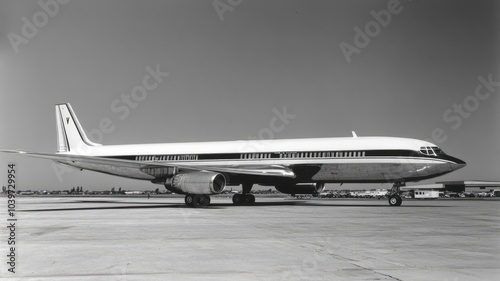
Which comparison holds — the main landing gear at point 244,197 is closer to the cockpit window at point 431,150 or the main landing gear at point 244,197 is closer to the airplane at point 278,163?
the airplane at point 278,163

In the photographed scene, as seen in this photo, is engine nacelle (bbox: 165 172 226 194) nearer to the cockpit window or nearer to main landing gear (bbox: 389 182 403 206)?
main landing gear (bbox: 389 182 403 206)

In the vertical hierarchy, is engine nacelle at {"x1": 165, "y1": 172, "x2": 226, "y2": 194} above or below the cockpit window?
below

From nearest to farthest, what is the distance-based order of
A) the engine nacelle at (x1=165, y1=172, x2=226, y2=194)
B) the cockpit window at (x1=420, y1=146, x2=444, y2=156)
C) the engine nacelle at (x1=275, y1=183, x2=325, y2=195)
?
Answer: 1. the engine nacelle at (x1=165, y1=172, x2=226, y2=194)
2. the cockpit window at (x1=420, y1=146, x2=444, y2=156)
3. the engine nacelle at (x1=275, y1=183, x2=325, y2=195)

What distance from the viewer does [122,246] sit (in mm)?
10469

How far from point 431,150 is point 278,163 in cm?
838

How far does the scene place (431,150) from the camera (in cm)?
2728

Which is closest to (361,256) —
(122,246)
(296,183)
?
(122,246)

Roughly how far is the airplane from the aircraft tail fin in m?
2.56

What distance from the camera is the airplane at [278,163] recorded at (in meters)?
27.1

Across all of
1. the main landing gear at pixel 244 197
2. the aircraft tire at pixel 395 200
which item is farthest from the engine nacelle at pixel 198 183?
the aircraft tire at pixel 395 200

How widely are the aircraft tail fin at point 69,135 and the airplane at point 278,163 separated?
8.40 feet

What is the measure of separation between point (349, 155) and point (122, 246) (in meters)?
19.7

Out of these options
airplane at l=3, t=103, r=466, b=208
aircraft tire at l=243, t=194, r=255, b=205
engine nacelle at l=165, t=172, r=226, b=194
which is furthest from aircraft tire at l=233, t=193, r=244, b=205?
engine nacelle at l=165, t=172, r=226, b=194

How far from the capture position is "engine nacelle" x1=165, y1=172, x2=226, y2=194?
26359mm
